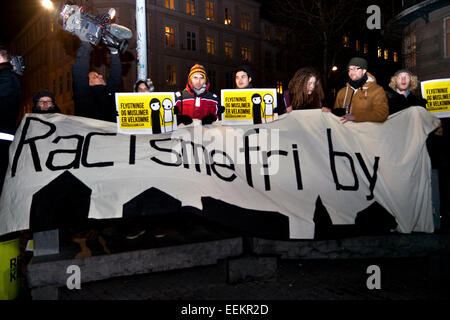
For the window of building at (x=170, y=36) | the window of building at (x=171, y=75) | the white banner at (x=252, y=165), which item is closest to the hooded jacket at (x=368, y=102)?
the white banner at (x=252, y=165)

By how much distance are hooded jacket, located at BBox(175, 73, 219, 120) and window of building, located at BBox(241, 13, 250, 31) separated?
34.2 m

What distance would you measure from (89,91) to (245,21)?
35.2m

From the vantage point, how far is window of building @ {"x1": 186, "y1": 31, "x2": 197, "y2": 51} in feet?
108

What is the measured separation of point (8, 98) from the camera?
13.2ft

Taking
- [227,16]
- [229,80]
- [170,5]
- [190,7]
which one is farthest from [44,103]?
[227,16]

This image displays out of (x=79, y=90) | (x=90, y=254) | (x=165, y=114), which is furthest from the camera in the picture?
(x=79, y=90)

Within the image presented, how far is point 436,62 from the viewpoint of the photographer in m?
17.6

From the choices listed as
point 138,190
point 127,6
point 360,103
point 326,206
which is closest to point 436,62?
point 360,103

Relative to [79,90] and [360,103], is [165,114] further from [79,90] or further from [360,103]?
[360,103]

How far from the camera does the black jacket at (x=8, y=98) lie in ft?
13.0

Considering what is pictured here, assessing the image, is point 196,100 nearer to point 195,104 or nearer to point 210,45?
point 195,104

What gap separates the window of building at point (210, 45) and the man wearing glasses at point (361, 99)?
30.9 meters
